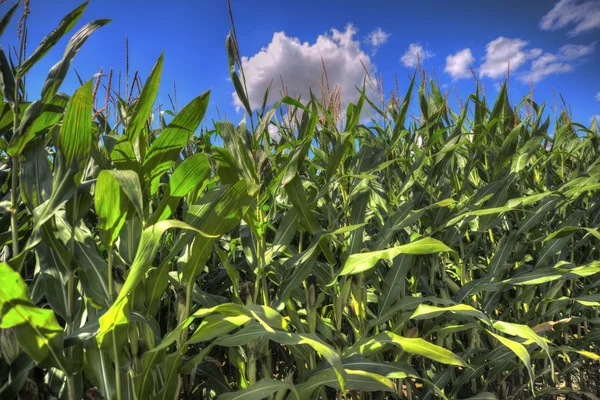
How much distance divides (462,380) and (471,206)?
0.53 meters

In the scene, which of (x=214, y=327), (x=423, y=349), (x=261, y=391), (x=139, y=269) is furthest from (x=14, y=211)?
(x=423, y=349)

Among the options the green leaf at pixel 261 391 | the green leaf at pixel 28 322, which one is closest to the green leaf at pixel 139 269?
the green leaf at pixel 28 322

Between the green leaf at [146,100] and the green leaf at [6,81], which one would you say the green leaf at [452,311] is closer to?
the green leaf at [146,100]

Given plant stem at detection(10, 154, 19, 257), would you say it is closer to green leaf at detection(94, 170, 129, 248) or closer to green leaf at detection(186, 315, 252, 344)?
green leaf at detection(94, 170, 129, 248)

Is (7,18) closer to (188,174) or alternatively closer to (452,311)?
(188,174)

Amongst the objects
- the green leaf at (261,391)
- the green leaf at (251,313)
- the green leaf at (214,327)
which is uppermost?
the green leaf at (251,313)

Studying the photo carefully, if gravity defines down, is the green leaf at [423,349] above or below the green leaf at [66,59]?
below

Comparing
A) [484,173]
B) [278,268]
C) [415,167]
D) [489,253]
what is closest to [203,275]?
[278,268]

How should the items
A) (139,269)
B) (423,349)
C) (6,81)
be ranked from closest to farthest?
(139,269)
(6,81)
(423,349)

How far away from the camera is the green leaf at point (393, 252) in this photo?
33.9 inches

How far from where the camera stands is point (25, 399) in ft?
2.50

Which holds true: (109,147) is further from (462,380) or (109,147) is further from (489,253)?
(489,253)

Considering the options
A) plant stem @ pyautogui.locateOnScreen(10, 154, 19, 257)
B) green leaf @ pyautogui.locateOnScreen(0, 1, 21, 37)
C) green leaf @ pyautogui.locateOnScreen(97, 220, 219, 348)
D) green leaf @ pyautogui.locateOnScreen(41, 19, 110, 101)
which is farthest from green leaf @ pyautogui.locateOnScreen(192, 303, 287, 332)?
green leaf @ pyautogui.locateOnScreen(0, 1, 21, 37)

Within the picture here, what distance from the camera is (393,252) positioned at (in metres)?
0.86
